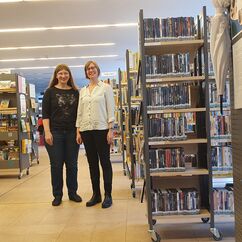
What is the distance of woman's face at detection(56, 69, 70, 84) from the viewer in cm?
404

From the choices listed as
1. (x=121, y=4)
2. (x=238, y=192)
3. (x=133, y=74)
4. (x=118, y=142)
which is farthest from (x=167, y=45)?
(x=118, y=142)

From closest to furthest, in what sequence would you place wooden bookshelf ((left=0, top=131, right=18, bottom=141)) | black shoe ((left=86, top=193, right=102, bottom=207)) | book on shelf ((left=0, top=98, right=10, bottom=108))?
black shoe ((left=86, top=193, right=102, bottom=207))
wooden bookshelf ((left=0, top=131, right=18, bottom=141))
book on shelf ((left=0, top=98, right=10, bottom=108))

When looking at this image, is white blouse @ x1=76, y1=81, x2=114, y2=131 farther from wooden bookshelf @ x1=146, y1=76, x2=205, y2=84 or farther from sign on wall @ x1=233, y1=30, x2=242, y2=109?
sign on wall @ x1=233, y1=30, x2=242, y2=109

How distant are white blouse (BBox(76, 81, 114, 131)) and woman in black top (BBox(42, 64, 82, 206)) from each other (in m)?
0.23

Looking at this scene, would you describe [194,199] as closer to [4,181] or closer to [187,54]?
[187,54]

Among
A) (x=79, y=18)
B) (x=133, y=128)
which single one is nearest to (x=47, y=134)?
(x=133, y=128)

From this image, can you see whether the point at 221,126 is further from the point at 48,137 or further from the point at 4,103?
the point at 4,103

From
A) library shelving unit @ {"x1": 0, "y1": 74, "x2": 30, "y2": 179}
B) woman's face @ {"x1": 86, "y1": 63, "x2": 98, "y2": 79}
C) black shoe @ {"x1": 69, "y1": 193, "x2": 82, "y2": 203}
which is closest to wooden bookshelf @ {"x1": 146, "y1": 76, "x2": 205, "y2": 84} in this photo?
woman's face @ {"x1": 86, "y1": 63, "x2": 98, "y2": 79}

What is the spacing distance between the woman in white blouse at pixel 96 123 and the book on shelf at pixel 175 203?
1.00 metres

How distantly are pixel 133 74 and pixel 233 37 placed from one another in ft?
11.2

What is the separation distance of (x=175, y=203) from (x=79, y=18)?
19.4 feet

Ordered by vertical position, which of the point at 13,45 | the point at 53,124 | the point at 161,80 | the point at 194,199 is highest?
the point at 13,45

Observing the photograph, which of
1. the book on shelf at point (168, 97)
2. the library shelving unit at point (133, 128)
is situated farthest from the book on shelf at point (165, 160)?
the library shelving unit at point (133, 128)

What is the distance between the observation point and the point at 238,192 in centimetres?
182
